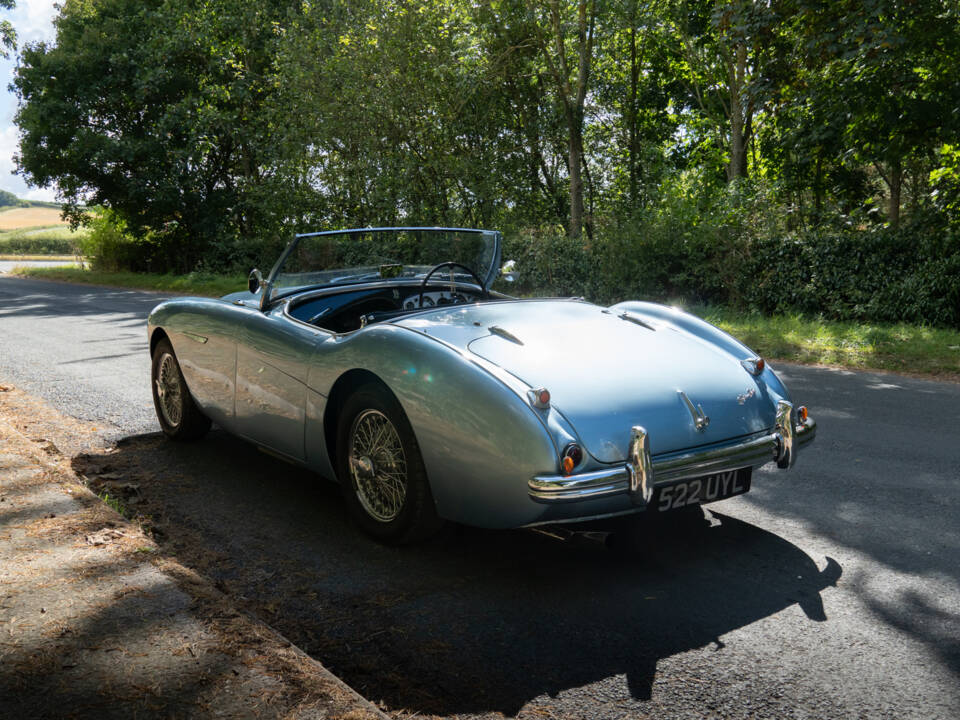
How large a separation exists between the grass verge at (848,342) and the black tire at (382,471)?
7.35 metres

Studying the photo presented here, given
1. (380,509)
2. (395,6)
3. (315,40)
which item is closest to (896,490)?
(380,509)

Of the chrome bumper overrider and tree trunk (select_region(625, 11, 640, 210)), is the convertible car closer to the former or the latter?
the chrome bumper overrider

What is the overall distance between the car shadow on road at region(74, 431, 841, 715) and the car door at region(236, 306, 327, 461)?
0.37 m

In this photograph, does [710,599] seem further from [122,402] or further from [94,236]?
[94,236]

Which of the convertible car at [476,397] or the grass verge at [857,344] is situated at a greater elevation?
the convertible car at [476,397]

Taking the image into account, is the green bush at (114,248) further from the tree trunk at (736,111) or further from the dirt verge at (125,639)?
the dirt verge at (125,639)

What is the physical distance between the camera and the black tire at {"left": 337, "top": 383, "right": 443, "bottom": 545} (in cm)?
351

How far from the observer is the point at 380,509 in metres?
3.76

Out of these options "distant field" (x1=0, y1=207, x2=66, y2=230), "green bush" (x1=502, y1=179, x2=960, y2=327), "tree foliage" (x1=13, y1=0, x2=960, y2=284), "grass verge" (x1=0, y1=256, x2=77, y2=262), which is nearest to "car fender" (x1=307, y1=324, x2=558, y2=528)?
"tree foliage" (x1=13, y1=0, x2=960, y2=284)

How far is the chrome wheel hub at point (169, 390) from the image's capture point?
552cm

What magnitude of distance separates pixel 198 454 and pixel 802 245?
1100 cm

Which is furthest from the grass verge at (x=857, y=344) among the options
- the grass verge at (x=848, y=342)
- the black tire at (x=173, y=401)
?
the black tire at (x=173, y=401)

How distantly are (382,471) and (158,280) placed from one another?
2524 cm

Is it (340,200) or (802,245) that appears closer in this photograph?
(802,245)
